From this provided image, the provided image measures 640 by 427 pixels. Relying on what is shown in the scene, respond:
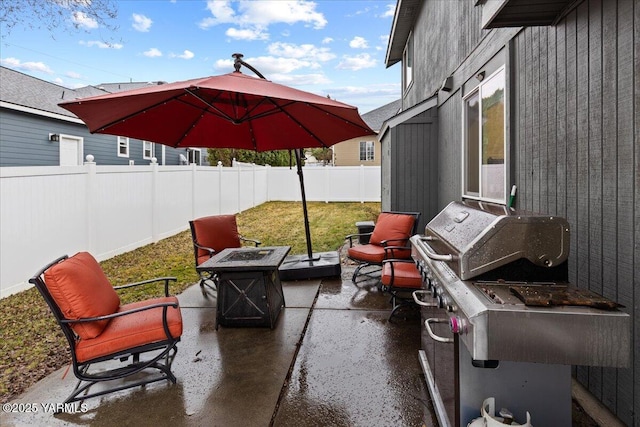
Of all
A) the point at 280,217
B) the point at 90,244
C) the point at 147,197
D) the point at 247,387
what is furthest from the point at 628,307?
the point at 280,217

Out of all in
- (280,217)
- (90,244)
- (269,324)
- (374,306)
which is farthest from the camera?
(280,217)

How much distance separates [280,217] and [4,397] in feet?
35.4

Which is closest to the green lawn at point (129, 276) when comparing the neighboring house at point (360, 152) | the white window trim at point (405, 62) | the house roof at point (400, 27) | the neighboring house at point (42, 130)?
the white window trim at point (405, 62)

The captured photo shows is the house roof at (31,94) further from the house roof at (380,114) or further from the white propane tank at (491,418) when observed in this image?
the house roof at (380,114)

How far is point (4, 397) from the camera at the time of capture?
2.77m

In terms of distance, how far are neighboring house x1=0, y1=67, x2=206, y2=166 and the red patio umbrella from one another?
24.5 ft

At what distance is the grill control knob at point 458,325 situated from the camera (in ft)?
5.39

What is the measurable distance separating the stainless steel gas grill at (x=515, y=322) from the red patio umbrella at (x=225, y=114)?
1.82 metres

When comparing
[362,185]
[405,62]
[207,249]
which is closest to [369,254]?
[207,249]

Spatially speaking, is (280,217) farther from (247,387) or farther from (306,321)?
(247,387)

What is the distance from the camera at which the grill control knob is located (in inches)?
64.6

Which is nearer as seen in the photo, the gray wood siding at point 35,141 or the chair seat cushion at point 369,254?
the chair seat cushion at point 369,254

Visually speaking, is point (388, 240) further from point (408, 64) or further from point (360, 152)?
point (360, 152)

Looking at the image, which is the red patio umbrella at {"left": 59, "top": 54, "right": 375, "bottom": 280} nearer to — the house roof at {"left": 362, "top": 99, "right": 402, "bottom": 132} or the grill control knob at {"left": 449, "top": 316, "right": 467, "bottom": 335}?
the grill control knob at {"left": 449, "top": 316, "right": 467, "bottom": 335}
